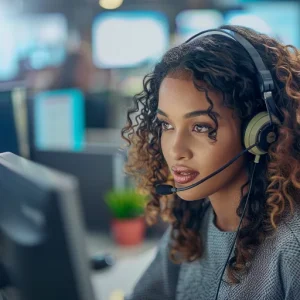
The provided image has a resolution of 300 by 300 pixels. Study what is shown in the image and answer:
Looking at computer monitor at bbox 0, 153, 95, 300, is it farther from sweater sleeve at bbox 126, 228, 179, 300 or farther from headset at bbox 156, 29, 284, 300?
sweater sleeve at bbox 126, 228, 179, 300

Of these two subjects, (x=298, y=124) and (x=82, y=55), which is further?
(x=82, y=55)

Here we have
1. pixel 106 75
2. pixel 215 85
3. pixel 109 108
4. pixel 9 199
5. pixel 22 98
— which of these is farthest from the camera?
pixel 106 75

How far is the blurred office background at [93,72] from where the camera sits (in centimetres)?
164

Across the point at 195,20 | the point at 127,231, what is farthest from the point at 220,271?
the point at 195,20

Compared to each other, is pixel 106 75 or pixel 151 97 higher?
pixel 151 97

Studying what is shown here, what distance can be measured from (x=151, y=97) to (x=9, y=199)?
47 centimetres

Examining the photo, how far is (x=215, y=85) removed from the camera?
0.81 meters

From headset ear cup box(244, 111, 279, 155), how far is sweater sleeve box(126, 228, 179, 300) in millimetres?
352

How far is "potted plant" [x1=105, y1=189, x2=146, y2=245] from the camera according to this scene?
1.89 meters

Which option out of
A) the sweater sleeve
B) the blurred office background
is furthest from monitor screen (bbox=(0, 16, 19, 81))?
the sweater sleeve

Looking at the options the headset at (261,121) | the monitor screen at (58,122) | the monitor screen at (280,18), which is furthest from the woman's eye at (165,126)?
the monitor screen at (280,18)

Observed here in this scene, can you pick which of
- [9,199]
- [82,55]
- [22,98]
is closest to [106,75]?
[82,55]

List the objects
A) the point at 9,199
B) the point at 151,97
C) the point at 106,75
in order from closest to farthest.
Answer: the point at 9,199, the point at 151,97, the point at 106,75

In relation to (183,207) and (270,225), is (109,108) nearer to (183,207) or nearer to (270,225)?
(183,207)
